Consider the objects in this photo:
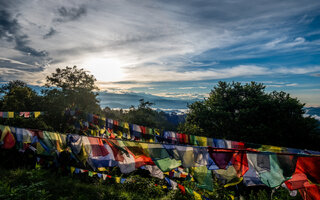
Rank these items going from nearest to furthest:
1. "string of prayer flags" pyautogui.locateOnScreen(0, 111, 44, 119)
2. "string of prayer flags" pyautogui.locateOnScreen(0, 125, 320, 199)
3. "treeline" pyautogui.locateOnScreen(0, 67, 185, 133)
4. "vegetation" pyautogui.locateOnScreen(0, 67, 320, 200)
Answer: "string of prayer flags" pyautogui.locateOnScreen(0, 125, 320, 199) < "vegetation" pyautogui.locateOnScreen(0, 67, 320, 200) < "string of prayer flags" pyautogui.locateOnScreen(0, 111, 44, 119) < "treeline" pyautogui.locateOnScreen(0, 67, 185, 133)

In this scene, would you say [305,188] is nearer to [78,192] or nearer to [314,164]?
[314,164]

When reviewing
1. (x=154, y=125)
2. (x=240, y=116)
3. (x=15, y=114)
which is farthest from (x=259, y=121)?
(x=15, y=114)

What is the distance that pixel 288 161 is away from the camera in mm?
3906

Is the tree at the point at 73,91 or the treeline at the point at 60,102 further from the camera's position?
the tree at the point at 73,91

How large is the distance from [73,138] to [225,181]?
20.2 ft

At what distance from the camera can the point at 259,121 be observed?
2389 centimetres

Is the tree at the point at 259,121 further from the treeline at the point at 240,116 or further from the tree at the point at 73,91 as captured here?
the tree at the point at 73,91

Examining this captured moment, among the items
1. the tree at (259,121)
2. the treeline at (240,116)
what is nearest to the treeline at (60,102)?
the treeline at (240,116)

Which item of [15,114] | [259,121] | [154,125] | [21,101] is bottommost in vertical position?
[154,125]

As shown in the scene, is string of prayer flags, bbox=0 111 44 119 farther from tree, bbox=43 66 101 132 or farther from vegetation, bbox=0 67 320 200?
tree, bbox=43 66 101 132

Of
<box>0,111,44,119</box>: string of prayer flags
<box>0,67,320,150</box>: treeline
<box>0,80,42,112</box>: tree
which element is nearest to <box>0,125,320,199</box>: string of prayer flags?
<box>0,111,44,119</box>: string of prayer flags

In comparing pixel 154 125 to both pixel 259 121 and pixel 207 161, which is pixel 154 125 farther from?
pixel 207 161

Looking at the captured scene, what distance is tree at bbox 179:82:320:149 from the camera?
2252 centimetres

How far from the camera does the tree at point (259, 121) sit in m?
22.5
